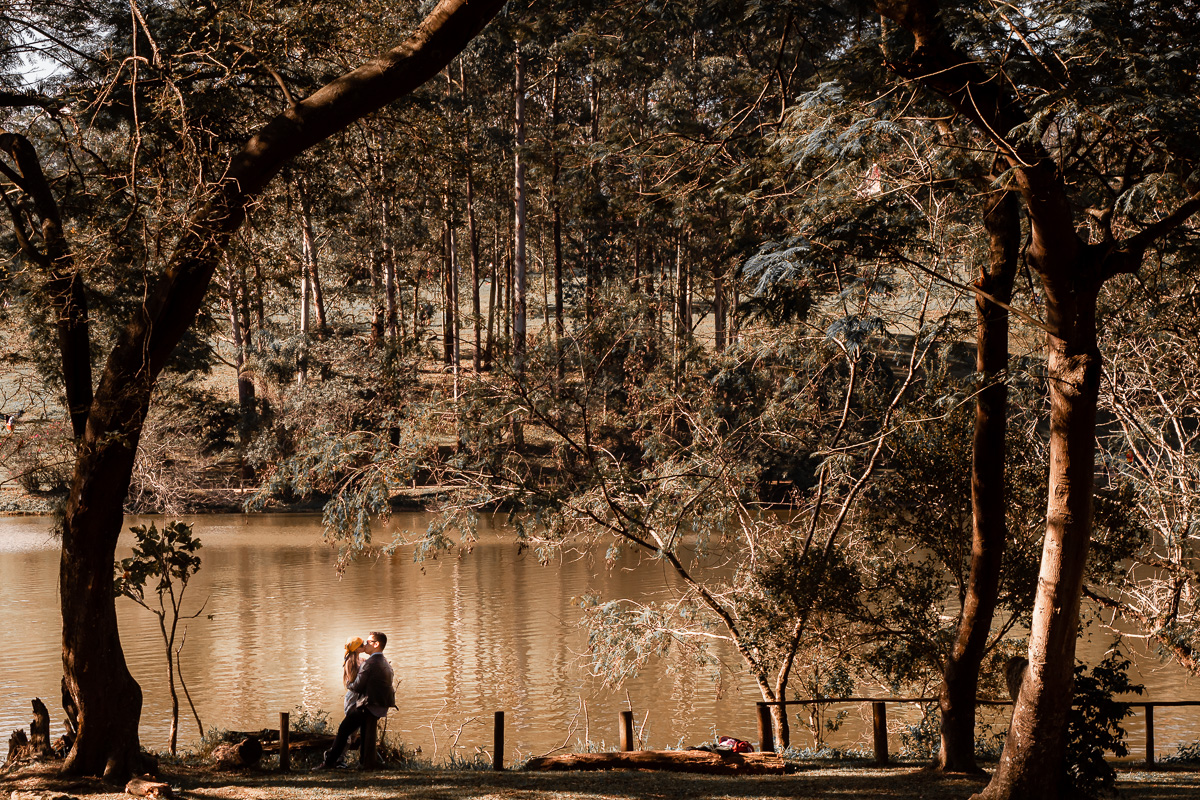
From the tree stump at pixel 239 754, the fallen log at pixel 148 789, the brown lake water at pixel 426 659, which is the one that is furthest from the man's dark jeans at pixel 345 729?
the brown lake water at pixel 426 659

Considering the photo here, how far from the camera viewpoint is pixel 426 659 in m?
12.9

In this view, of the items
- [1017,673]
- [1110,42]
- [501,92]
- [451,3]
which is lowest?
[1017,673]

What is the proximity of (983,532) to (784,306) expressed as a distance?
2.10m

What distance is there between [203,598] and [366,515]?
8.87 metres

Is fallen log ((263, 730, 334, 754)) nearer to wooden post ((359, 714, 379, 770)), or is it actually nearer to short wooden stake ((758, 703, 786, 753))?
wooden post ((359, 714, 379, 770))

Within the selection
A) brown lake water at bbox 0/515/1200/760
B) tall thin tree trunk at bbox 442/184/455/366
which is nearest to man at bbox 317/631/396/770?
brown lake water at bbox 0/515/1200/760

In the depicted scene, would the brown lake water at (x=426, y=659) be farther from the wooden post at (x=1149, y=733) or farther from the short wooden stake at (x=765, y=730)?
the wooden post at (x=1149, y=733)

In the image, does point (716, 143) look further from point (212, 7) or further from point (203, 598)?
point (203, 598)

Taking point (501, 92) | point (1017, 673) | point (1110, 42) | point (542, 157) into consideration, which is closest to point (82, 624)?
point (1017, 673)

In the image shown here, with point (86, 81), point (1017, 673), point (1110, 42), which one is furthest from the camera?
point (86, 81)

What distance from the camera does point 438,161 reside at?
335 inches

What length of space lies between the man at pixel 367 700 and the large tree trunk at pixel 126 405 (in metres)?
1.49

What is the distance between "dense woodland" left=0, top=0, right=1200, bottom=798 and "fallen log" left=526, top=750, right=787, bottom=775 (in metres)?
1.34

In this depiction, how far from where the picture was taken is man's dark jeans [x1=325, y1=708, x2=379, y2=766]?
23.7 feet
